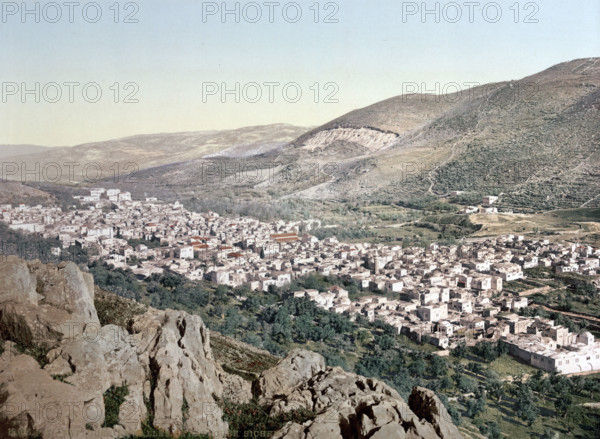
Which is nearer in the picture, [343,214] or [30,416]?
[30,416]

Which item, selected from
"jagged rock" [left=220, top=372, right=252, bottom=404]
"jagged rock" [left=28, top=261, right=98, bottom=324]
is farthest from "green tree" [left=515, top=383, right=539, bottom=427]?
"jagged rock" [left=28, top=261, right=98, bottom=324]

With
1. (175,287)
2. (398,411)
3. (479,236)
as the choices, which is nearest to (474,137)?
(479,236)

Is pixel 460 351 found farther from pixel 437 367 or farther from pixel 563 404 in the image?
pixel 563 404

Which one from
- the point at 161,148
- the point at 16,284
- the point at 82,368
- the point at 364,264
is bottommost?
the point at 364,264

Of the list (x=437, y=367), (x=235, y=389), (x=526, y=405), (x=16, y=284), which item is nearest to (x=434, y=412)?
(x=235, y=389)

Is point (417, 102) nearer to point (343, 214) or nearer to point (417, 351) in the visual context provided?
point (343, 214)

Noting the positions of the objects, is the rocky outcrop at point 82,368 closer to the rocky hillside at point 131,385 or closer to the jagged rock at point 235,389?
the rocky hillside at point 131,385

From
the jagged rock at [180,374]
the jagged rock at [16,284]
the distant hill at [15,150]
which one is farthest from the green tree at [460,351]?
the distant hill at [15,150]
